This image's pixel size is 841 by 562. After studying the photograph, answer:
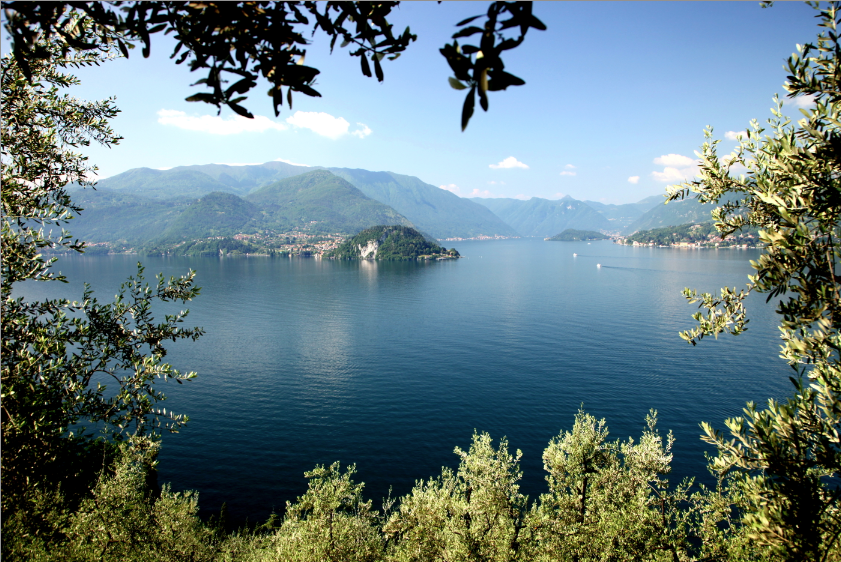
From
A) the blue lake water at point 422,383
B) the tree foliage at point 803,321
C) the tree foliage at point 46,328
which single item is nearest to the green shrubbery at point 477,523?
the tree foliage at point 46,328

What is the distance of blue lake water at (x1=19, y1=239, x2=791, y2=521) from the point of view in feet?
117

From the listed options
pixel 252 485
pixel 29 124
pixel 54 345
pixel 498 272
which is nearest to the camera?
pixel 54 345

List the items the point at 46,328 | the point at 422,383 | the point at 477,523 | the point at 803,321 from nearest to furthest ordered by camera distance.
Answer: the point at 803,321
the point at 46,328
the point at 477,523
the point at 422,383

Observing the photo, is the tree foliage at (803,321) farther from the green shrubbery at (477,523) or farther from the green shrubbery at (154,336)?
the green shrubbery at (477,523)

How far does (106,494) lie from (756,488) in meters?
21.6

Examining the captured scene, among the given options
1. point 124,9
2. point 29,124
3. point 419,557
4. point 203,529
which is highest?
point 29,124

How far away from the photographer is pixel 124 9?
10.2ft

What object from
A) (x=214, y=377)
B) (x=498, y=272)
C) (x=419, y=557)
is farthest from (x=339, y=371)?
(x=498, y=272)

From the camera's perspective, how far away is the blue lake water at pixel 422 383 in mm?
35562

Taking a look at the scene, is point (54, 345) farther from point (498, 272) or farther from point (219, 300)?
point (498, 272)

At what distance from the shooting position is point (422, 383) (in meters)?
50.8

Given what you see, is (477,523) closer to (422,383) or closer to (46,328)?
(46,328)

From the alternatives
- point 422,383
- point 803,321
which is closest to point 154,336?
point 803,321

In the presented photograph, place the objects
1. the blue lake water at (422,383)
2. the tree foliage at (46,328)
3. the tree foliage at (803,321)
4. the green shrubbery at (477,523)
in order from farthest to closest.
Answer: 1. the blue lake water at (422,383)
2. the green shrubbery at (477,523)
3. the tree foliage at (46,328)
4. the tree foliage at (803,321)
